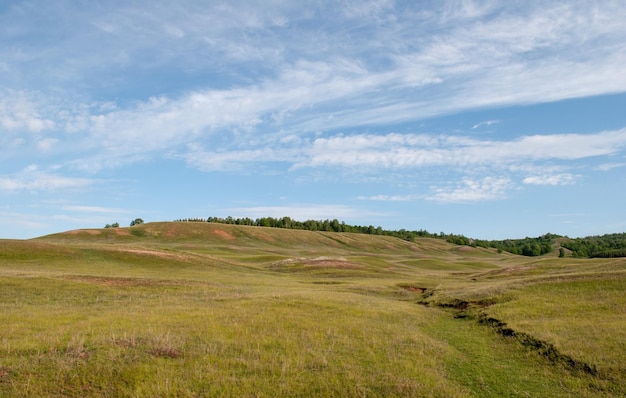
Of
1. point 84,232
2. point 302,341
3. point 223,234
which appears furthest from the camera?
point 223,234

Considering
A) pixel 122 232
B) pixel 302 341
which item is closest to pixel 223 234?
pixel 122 232

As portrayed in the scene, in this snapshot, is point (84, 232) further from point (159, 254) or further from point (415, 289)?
point (415, 289)

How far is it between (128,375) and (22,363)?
12.0 feet

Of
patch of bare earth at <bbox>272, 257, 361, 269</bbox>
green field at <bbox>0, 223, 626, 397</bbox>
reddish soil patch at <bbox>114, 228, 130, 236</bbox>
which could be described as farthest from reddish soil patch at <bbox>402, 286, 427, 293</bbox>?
reddish soil patch at <bbox>114, 228, 130, 236</bbox>

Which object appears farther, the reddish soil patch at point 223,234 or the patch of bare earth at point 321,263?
the reddish soil patch at point 223,234

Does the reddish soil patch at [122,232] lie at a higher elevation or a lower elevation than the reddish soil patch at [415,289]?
higher

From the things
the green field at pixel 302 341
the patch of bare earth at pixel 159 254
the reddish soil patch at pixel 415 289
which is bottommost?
the reddish soil patch at pixel 415 289

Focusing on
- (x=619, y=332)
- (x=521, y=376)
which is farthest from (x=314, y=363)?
(x=619, y=332)

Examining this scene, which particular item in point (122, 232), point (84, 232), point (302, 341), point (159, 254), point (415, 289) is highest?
point (122, 232)

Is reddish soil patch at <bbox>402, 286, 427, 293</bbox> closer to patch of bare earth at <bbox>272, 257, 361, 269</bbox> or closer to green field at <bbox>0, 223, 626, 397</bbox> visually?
green field at <bbox>0, 223, 626, 397</bbox>

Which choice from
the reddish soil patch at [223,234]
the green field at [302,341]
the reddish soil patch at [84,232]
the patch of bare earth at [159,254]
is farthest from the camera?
the reddish soil patch at [223,234]

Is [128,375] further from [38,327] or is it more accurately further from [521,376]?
[521,376]

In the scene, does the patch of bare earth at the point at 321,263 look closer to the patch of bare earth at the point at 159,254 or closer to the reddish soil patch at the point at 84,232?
the patch of bare earth at the point at 159,254

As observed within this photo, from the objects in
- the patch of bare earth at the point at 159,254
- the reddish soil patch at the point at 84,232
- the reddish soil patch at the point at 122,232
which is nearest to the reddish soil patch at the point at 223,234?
the reddish soil patch at the point at 122,232
